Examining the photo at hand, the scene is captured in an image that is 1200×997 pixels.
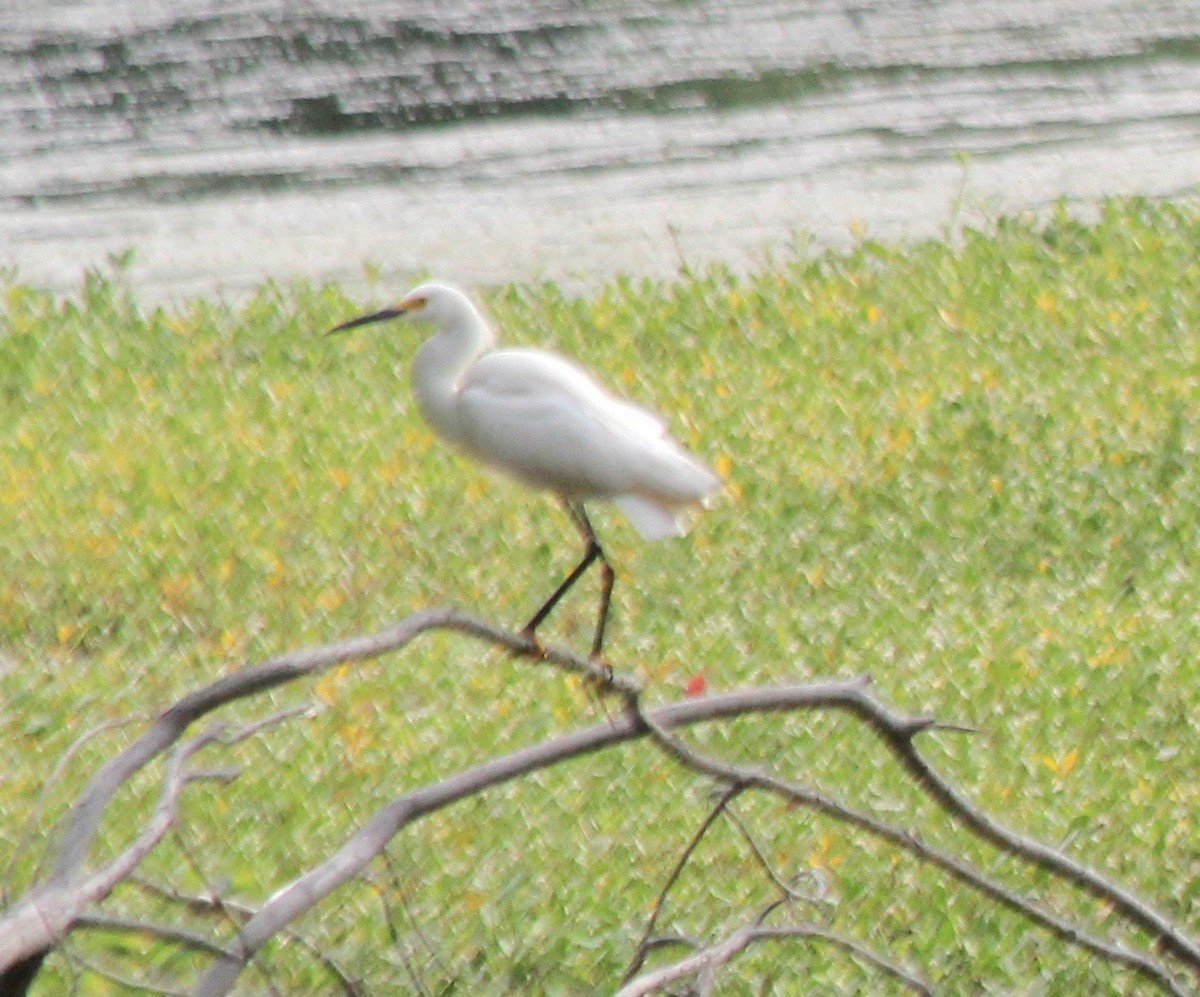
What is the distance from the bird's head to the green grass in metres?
1.03

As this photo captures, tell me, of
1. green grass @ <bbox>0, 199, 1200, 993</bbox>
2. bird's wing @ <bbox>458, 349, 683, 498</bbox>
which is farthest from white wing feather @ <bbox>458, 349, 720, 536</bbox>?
green grass @ <bbox>0, 199, 1200, 993</bbox>

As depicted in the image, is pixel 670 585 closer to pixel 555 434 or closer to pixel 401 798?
pixel 555 434

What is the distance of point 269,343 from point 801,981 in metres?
4.66

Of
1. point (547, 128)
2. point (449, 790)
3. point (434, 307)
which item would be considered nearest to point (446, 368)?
point (434, 307)

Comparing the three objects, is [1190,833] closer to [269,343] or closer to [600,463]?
[600,463]

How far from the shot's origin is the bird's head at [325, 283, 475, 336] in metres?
4.46

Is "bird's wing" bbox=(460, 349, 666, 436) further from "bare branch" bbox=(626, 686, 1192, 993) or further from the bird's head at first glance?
"bare branch" bbox=(626, 686, 1192, 993)

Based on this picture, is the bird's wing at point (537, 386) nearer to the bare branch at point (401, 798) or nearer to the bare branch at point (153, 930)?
the bare branch at point (401, 798)

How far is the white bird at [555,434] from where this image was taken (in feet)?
13.5

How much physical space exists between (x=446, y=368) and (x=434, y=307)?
0.53 feet

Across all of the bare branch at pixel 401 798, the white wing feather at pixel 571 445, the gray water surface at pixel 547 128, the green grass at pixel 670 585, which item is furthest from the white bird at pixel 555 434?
the gray water surface at pixel 547 128

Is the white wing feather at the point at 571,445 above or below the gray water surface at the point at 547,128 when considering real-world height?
above

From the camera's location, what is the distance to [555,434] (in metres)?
4.13

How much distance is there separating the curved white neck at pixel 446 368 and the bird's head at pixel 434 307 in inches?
0.4
